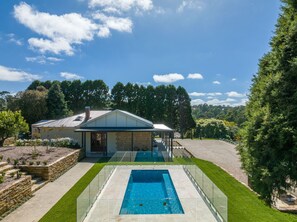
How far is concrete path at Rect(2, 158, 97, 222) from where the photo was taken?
32.6ft

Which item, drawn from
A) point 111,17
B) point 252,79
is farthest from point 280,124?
point 111,17

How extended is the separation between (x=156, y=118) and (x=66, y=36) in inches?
1358

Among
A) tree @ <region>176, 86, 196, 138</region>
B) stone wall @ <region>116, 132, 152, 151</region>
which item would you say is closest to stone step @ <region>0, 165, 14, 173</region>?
stone wall @ <region>116, 132, 152, 151</region>

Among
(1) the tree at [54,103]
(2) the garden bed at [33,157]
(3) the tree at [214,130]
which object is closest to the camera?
(2) the garden bed at [33,157]

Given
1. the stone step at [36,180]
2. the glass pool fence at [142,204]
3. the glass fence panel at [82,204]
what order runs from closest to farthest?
the glass fence panel at [82,204], the glass pool fence at [142,204], the stone step at [36,180]

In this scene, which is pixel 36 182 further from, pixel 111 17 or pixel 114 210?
pixel 111 17

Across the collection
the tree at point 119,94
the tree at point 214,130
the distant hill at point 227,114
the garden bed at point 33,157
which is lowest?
the tree at point 214,130

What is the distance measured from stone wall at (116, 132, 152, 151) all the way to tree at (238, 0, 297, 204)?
19.6 metres

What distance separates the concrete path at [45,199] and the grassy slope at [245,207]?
763cm

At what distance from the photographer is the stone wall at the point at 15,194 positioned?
10.1 meters

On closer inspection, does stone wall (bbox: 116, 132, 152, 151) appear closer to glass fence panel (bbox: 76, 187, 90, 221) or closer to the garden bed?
the garden bed

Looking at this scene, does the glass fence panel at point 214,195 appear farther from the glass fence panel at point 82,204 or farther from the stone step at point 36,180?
the stone step at point 36,180

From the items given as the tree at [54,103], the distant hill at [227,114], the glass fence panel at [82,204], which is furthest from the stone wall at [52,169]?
the tree at [54,103]

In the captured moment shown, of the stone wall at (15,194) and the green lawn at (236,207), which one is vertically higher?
the stone wall at (15,194)
